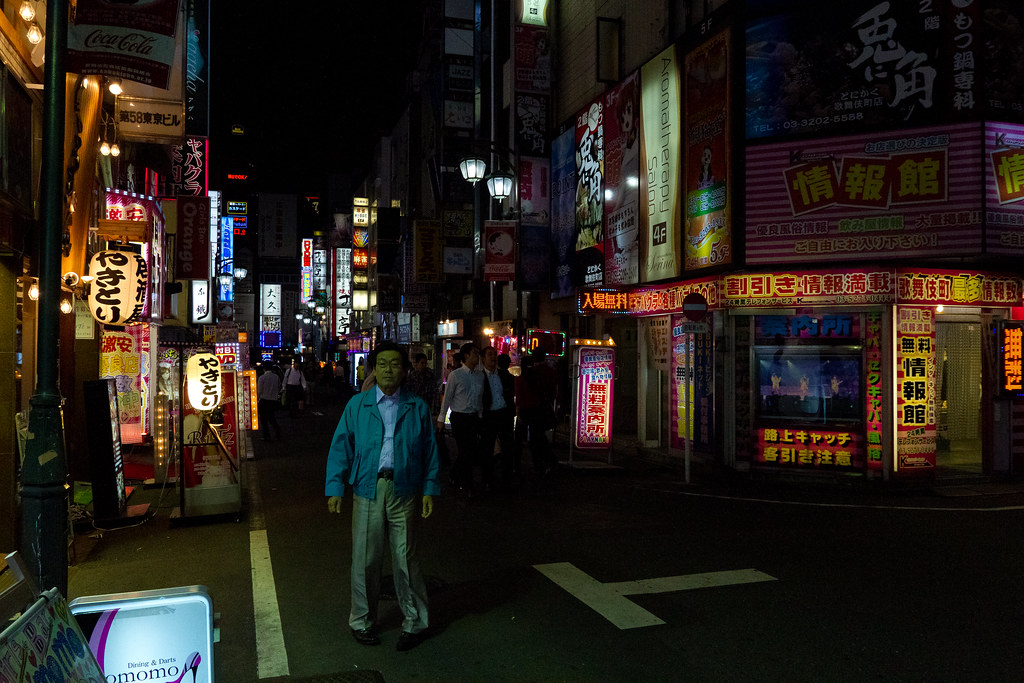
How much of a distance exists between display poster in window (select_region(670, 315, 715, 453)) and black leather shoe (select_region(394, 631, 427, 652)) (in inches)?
334

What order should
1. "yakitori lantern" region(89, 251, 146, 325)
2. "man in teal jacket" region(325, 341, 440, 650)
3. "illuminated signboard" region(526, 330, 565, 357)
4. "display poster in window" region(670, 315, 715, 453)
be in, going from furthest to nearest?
"illuminated signboard" region(526, 330, 565, 357)
"display poster in window" region(670, 315, 715, 453)
"yakitori lantern" region(89, 251, 146, 325)
"man in teal jacket" region(325, 341, 440, 650)

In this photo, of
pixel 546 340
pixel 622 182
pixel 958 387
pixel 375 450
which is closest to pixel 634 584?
pixel 375 450

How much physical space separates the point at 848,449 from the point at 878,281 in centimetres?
269

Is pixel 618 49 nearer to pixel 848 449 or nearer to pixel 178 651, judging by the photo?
pixel 848 449

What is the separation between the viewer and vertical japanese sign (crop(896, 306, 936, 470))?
38.3ft

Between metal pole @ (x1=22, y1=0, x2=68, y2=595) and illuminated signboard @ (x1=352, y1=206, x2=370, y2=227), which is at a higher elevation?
illuminated signboard @ (x1=352, y1=206, x2=370, y2=227)

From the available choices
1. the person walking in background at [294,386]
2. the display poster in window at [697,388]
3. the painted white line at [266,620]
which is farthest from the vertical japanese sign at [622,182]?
the person walking in background at [294,386]

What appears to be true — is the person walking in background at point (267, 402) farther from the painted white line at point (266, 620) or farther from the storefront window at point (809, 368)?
the storefront window at point (809, 368)

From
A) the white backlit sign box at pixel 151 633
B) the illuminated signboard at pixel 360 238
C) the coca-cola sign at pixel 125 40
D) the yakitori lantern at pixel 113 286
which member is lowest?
the white backlit sign box at pixel 151 633

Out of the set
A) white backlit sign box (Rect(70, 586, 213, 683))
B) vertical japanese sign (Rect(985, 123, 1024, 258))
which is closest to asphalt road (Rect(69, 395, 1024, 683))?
white backlit sign box (Rect(70, 586, 213, 683))

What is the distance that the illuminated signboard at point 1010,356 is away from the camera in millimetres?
11828

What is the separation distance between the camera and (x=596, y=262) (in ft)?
57.3

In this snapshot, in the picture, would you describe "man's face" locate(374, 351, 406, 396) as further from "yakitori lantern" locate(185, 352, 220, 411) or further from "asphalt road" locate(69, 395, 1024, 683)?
"yakitori lantern" locate(185, 352, 220, 411)

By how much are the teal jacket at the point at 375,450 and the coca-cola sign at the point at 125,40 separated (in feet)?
16.6
